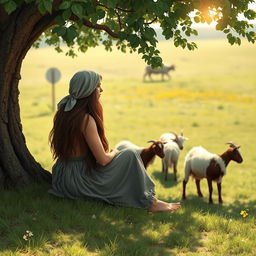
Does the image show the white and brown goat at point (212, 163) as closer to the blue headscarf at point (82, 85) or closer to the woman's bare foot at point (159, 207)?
the woman's bare foot at point (159, 207)

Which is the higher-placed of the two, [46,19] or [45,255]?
[46,19]

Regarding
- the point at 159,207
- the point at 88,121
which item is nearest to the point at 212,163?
the point at 159,207

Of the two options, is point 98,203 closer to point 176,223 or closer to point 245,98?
point 176,223

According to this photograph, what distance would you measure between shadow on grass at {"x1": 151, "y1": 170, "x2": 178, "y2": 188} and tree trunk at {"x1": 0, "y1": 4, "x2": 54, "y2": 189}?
4.15 m

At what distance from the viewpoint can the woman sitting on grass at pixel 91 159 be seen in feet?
22.3

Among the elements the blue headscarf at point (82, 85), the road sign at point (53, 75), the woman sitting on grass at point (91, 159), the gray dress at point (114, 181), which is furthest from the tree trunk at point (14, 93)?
the road sign at point (53, 75)

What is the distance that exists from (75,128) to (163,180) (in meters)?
5.93

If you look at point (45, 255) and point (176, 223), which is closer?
point (45, 255)

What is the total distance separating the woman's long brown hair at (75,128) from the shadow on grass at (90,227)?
74 cm

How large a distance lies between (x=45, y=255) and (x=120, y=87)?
120 ft

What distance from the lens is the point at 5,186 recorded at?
7.99 metres

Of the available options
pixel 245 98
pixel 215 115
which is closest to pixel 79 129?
pixel 215 115

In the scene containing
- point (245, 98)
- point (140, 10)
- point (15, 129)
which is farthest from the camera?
point (245, 98)

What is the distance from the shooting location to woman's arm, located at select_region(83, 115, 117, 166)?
22.1ft
